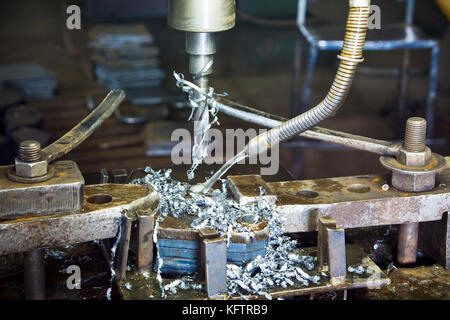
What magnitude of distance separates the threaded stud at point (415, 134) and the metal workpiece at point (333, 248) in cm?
26

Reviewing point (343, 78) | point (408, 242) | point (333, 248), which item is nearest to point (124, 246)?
point (333, 248)

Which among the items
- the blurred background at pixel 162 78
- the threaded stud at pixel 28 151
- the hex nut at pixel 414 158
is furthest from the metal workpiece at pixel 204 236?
the blurred background at pixel 162 78

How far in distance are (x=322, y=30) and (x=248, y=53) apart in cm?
195

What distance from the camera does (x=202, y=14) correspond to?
1.28m

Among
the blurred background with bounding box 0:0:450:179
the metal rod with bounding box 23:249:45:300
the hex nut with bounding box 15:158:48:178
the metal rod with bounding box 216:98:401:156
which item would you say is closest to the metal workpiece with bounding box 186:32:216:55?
the metal rod with bounding box 216:98:401:156

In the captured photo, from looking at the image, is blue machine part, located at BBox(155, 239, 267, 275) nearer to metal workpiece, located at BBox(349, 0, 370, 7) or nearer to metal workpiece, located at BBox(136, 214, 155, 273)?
metal workpiece, located at BBox(136, 214, 155, 273)

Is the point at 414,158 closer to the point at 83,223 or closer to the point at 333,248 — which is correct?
the point at 333,248

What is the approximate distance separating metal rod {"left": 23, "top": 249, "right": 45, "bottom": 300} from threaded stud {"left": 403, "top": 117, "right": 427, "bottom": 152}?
785 millimetres

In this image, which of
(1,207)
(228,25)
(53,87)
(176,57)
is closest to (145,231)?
(1,207)

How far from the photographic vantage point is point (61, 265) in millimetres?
1453

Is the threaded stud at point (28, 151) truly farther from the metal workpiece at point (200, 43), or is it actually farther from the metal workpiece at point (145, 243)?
the metal workpiece at point (200, 43)

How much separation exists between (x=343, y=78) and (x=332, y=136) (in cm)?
25

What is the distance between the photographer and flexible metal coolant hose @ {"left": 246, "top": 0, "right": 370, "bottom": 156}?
3.95 ft
